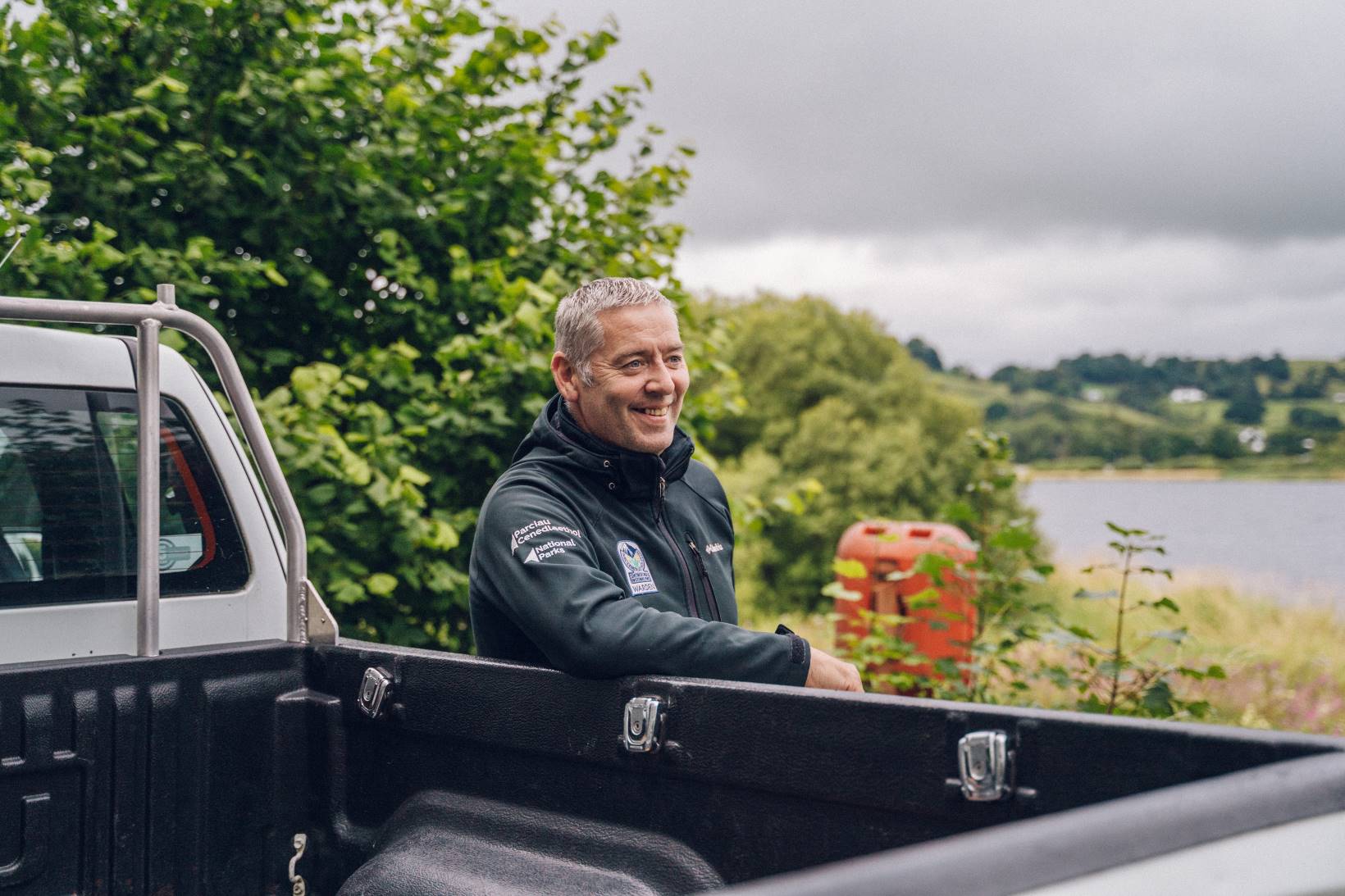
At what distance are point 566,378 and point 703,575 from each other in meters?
0.57

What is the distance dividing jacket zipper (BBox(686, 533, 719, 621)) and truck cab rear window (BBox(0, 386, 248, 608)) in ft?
3.33

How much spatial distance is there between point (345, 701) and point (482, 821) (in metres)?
0.44

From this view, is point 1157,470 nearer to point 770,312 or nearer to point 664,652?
point 770,312

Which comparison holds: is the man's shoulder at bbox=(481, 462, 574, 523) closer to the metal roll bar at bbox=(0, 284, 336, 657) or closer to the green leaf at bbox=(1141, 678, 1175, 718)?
the metal roll bar at bbox=(0, 284, 336, 657)

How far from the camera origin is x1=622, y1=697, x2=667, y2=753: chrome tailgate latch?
2.04 m

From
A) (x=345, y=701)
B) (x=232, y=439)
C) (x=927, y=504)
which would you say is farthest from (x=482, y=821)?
(x=927, y=504)

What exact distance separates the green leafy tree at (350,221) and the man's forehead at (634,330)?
5.33ft

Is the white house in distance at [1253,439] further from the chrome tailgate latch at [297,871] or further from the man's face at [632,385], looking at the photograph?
the chrome tailgate latch at [297,871]

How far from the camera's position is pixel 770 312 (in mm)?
22531

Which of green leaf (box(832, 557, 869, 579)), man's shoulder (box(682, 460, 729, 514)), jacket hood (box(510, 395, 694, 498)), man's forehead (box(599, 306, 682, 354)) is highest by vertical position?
man's forehead (box(599, 306, 682, 354))

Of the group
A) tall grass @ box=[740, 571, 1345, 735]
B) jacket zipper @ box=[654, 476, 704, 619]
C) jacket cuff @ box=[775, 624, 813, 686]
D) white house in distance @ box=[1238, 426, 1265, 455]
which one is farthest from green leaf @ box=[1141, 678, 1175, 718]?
white house in distance @ box=[1238, 426, 1265, 455]

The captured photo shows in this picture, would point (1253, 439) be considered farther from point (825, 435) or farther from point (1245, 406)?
point (825, 435)

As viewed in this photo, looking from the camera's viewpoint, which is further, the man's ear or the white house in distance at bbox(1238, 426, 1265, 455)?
the white house in distance at bbox(1238, 426, 1265, 455)

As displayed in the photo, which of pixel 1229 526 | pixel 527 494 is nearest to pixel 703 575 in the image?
pixel 527 494
